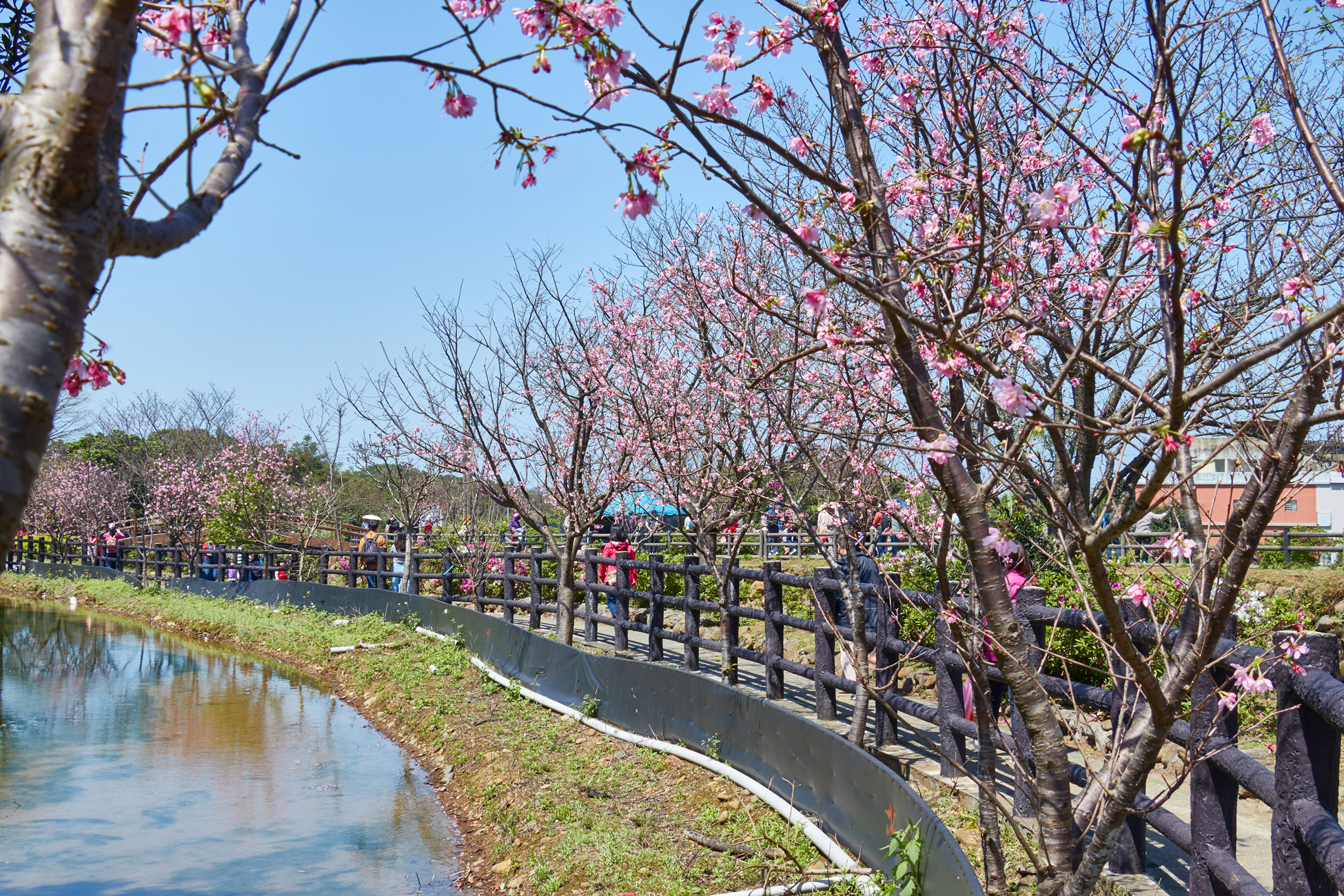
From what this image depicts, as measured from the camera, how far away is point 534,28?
11.4ft

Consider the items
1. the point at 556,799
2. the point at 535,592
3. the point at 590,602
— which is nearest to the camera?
the point at 556,799

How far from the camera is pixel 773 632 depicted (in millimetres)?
8469

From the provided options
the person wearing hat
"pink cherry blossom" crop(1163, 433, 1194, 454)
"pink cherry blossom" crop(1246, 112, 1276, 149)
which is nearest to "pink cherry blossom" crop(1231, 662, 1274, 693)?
"pink cherry blossom" crop(1163, 433, 1194, 454)

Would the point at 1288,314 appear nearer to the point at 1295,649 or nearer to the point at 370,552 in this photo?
the point at 1295,649

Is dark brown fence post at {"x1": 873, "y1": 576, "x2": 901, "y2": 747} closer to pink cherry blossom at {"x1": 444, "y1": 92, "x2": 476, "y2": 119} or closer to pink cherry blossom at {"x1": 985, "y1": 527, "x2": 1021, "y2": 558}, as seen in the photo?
pink cherry blossom at {"x1": 985, "y1": 527, "x2": 1021, "y2": 558}

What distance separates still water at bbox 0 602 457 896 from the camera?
6477mm

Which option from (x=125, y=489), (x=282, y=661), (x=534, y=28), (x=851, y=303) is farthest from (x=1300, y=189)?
(x=125, y=489)

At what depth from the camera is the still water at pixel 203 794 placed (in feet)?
21.2

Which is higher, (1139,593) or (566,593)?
(1139,593)

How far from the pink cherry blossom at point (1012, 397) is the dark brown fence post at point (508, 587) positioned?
1435 cm

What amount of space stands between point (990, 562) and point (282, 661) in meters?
16.0

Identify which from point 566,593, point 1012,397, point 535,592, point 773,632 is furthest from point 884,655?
point 535,592

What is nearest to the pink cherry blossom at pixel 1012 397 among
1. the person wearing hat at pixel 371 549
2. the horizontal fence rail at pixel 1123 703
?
the horizontal fence rail at pixel 1123 703

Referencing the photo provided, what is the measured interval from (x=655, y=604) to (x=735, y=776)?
183 inches
